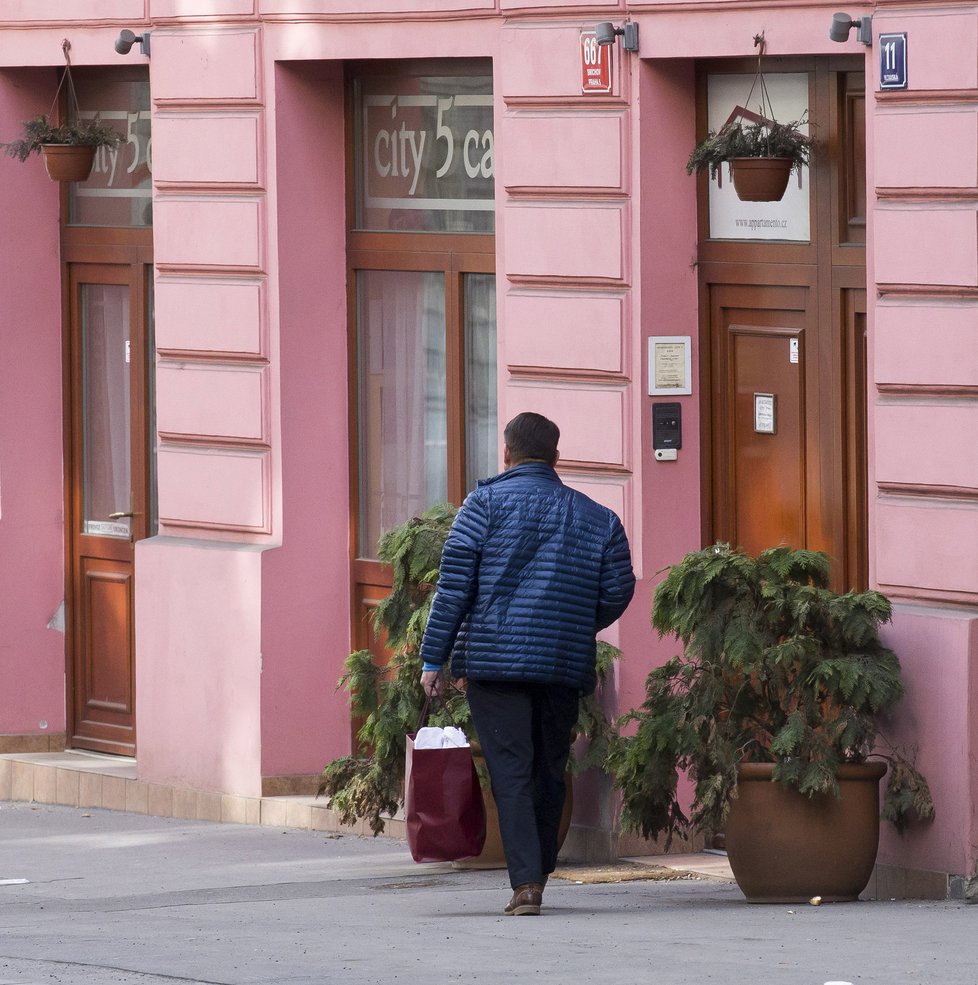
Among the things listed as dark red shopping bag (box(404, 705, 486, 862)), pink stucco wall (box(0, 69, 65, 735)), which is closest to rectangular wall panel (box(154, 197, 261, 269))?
pink stucco wall (box(0, 69, 65, 735))

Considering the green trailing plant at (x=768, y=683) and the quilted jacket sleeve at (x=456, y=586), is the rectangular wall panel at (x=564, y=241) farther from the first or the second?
the quilted jacket sleeve at (x=456, y=586)

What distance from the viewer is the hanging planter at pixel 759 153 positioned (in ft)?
30.0

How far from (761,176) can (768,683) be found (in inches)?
79.1

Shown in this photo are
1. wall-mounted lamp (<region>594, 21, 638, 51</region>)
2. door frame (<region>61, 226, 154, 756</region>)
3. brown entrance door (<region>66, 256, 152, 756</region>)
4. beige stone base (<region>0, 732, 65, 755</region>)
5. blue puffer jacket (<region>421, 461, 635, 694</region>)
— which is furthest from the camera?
beige stone base (<region>0, 732, 65, 755</region>)

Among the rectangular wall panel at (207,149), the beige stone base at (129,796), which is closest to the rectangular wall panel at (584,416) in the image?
the rectangular wall panel at (207,149)

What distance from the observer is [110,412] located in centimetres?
1214

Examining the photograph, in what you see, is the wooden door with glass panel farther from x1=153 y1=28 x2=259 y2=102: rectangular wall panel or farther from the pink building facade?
x1=153 y1=28 x2=259 y2=102: rectangular wall panel

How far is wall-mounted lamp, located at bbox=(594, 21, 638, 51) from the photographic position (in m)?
9.42

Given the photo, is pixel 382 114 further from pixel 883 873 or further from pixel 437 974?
pixel 437 974

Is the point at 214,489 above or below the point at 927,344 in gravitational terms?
below

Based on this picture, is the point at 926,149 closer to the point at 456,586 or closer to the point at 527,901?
the point at 456,586

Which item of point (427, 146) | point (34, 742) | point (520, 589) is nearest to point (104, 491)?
point (34, 742)

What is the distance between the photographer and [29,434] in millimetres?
12180

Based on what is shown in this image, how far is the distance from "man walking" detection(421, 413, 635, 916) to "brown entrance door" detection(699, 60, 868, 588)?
153 cm
